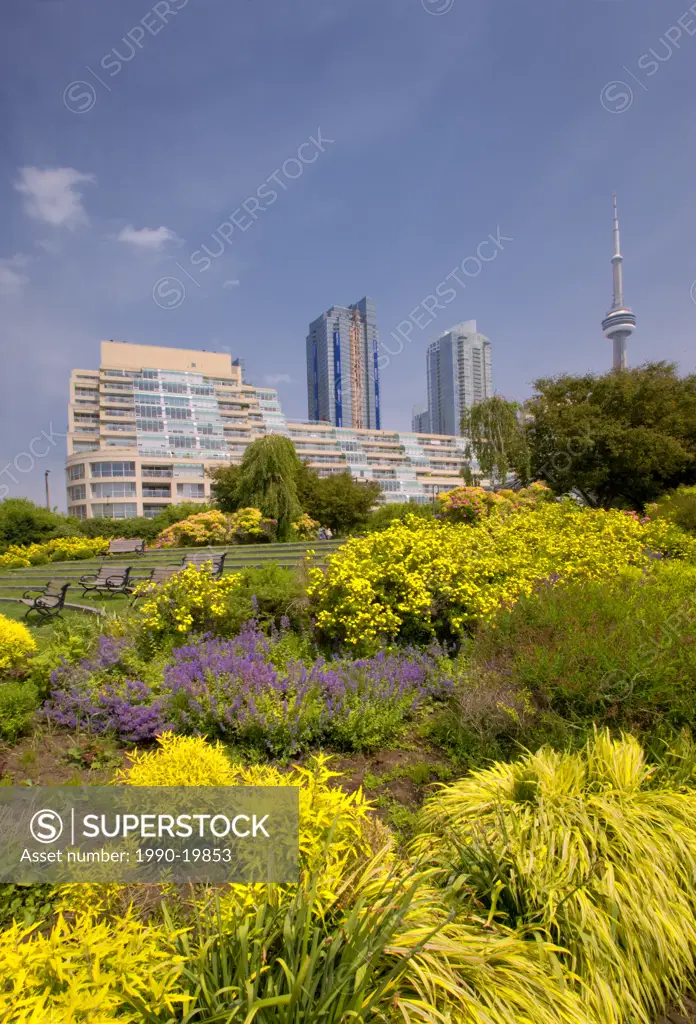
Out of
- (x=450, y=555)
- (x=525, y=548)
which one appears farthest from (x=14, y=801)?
(x=525, y=548)

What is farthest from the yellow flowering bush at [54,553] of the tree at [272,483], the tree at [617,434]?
the tree at [617,434]

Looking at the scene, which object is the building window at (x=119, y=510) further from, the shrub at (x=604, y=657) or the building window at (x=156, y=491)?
the shrub at (x=604, y=657)

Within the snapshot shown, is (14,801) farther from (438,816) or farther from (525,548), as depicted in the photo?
(525,548)

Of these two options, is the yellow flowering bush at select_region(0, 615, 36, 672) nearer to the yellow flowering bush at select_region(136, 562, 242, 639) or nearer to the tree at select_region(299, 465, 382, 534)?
the yellow flowering bush at select_region(136, 562, 242, 639)

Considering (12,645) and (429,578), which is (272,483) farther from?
(12,645)

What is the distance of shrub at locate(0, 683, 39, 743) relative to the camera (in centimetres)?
430

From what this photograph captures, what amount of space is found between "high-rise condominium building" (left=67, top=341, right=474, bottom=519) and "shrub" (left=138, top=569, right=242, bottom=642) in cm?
4540

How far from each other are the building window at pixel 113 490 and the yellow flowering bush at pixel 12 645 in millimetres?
61558

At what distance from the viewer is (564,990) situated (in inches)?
74.7

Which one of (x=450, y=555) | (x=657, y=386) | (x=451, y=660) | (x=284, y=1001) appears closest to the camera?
(x=284, y=1001)

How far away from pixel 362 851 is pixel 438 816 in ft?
2.32

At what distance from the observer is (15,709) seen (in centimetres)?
449

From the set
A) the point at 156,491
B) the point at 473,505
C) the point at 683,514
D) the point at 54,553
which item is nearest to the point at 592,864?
the point at 683,514

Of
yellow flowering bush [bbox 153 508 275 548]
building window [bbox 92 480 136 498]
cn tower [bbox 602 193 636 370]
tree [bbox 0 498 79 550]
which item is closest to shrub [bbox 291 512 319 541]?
yellow flowering bush [bbox 153 508 275 548]
